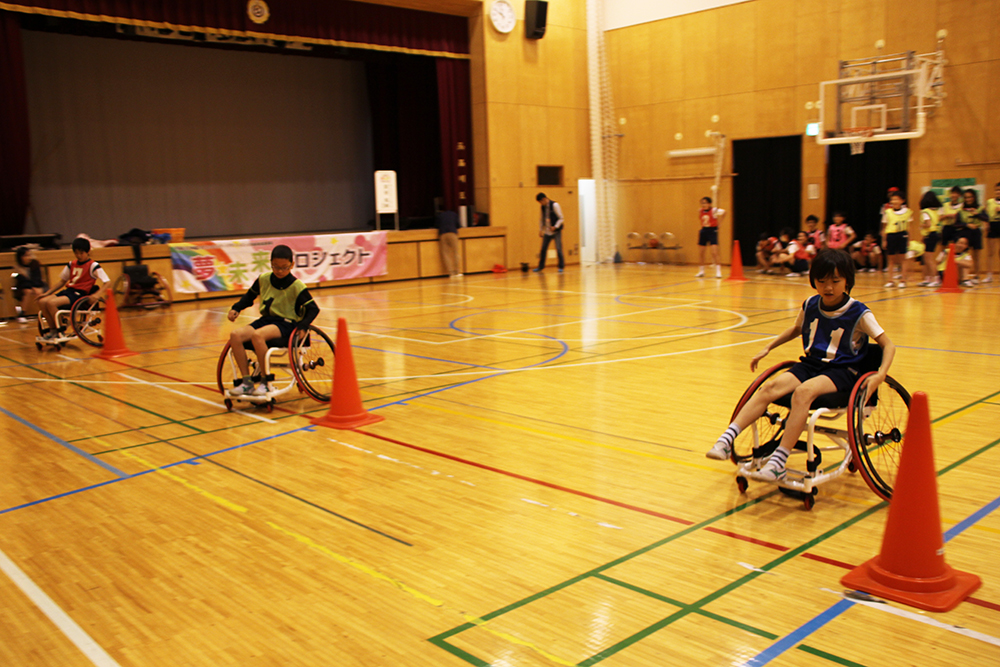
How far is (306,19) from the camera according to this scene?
15547mm

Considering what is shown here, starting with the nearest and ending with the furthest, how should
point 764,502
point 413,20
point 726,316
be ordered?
point 764,502
point 726,316
point 413,20

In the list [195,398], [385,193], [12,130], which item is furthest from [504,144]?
[195,398]

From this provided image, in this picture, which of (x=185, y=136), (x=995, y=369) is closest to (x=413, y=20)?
(x=185, y=136)

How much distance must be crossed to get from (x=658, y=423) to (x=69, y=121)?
49.0 feet

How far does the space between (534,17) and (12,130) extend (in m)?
10.9

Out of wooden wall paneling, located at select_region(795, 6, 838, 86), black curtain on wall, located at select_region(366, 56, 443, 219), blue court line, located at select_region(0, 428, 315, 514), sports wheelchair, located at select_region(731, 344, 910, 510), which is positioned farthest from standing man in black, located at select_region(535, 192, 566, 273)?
sports wheelchair, located at select_region(731, 344, 910, 510)

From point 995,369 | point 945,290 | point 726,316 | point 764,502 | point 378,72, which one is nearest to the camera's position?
point 764,502

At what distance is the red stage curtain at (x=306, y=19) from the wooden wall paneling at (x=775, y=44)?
20.8 feet

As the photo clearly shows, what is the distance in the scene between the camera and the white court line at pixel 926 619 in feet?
8.82

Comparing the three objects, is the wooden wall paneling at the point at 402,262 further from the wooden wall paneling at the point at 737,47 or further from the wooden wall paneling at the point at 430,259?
the wooden wall paneling at the point at 737,47

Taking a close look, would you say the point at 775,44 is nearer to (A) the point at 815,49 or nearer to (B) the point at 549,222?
(A) the point at 815,49

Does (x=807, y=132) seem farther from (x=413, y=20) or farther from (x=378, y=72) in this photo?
(x=378, y=72)

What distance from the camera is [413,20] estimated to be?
677 inches

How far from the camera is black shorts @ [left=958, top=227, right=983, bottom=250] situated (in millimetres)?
12758
